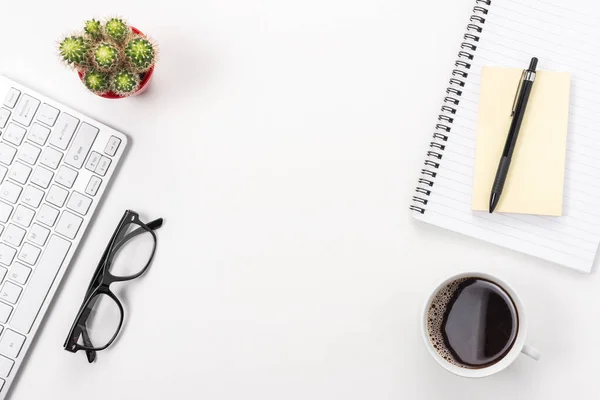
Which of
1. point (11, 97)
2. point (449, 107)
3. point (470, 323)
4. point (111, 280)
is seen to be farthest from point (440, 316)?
point (11, 97)

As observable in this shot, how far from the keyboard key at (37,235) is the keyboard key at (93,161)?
0.33 feet

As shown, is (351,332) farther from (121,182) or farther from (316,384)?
(121,182)

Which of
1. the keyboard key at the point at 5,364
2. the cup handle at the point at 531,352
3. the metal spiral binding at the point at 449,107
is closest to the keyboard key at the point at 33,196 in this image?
the keyboard key at the point at 5,364

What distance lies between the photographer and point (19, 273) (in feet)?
2.76

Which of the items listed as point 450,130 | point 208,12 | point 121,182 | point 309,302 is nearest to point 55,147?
point 121,182

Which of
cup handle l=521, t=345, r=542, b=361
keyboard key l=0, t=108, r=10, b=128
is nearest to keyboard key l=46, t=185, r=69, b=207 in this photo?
keyboard key l=0, t=108, r=10, b=128

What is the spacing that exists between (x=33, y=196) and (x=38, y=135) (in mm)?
84

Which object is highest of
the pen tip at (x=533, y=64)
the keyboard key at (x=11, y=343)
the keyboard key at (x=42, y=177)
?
the pen tip at (x=533, y=64)

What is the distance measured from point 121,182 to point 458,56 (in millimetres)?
497

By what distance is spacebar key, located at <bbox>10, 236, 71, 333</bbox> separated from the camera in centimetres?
84

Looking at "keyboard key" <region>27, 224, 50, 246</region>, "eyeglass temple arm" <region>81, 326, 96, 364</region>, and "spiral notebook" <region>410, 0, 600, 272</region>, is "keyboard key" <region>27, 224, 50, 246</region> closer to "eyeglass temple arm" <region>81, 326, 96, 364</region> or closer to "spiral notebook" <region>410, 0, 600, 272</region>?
"eyeglass temple arm" <region>81, 326, 96, 364</region>

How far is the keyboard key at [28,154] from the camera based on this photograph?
86 cm

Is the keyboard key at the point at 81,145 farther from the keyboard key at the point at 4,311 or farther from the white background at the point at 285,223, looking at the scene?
the keyboard key at the point at 4,311

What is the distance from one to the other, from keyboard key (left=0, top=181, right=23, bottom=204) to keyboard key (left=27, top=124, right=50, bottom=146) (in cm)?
7
